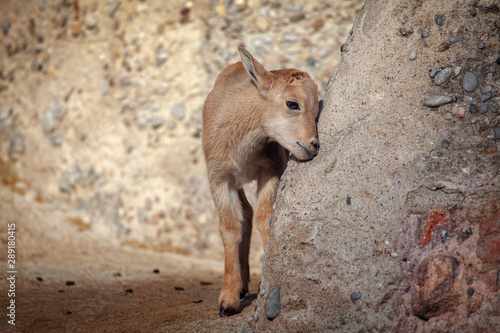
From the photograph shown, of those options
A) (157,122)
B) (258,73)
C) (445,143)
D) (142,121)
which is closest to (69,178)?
(142,121)

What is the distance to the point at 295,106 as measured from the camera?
16.5ft

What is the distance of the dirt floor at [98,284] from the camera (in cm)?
491

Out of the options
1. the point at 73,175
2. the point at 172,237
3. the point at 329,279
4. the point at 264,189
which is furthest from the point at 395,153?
the point at 73,175

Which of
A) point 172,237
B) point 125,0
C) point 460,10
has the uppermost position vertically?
point 125,0

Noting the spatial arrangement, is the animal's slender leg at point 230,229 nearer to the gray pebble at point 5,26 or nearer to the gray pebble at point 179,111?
the gray pebble at point 179,111

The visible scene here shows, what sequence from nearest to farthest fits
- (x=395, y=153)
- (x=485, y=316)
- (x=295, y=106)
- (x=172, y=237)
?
1. (x=485, y=316)
2. (x=395, y=153)
3. (x=295, y=106)
4. (x=172, y=237)

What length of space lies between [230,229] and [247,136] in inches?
42.6

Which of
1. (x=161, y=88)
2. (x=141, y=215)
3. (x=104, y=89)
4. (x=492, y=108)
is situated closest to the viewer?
(x=492, y=108)

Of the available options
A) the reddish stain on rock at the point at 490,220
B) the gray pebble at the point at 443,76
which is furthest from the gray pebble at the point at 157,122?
the reddish stain on rock at the point at 490,220

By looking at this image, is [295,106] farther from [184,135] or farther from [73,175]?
[73,175]

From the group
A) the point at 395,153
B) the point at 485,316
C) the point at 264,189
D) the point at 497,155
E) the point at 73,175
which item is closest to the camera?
the point at 485,316

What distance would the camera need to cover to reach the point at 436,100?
13.0ft

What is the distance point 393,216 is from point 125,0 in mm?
9946

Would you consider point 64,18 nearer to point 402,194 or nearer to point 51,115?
point 51,115
